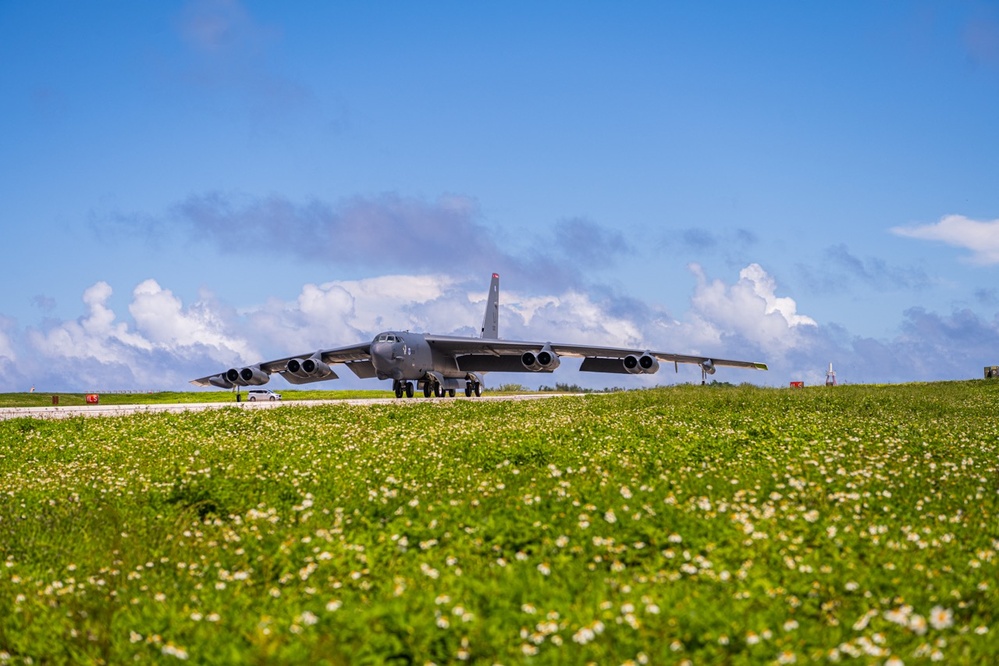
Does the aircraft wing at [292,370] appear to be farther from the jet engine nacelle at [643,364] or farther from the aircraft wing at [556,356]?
the jet engine nacelle at [643,364]

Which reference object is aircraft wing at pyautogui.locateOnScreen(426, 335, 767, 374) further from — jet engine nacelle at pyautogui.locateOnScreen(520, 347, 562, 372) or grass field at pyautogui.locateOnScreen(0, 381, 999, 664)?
grass field at pyautogui.locateOnScreen(0, 381, 999, 664)

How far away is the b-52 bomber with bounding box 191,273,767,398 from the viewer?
154 ft

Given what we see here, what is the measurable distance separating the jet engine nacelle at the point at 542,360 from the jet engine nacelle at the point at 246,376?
15264mm

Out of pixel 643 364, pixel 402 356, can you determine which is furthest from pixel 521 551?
pixel 643 364

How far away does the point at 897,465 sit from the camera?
494 inches

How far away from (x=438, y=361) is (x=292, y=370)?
8.64 m

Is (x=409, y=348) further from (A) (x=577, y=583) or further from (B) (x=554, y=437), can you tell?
(A) (x=577, y=583)

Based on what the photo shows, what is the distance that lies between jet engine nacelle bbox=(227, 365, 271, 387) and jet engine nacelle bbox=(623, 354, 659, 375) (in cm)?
2077

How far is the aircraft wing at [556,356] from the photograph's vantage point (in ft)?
160

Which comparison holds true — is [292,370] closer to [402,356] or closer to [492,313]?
[402,356]

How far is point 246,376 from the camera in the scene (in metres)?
49.8

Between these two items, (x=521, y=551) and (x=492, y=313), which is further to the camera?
(x=492, y=313)

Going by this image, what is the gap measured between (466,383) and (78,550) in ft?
155

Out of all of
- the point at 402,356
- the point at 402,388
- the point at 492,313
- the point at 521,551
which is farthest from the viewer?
the point at 492,313
